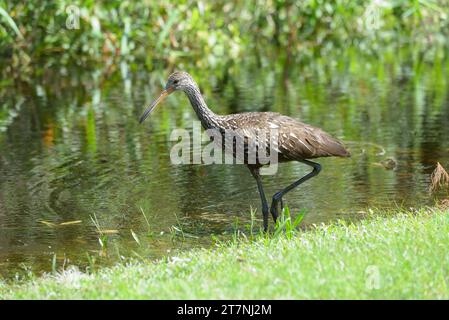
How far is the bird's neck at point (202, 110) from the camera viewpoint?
333 inches

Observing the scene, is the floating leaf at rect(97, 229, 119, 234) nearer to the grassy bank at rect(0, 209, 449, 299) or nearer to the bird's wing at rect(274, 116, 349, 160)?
the grassy bank at rect(0, 209, 449, 299)

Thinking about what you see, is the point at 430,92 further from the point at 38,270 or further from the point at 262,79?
the point at 38,270

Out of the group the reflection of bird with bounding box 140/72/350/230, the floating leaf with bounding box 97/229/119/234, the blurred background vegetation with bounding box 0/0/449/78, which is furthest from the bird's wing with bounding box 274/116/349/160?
the blurred background vegetation with bounding box 0/0/449/78

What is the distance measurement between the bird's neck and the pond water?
36.1 inches

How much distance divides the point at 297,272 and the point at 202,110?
10.2 feet

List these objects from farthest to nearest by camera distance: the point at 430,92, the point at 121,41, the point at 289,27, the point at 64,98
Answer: the point at 289,27 < the point at 121,41 < the point at 64,98 < the point at 430,92

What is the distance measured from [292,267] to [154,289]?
2.92 ft

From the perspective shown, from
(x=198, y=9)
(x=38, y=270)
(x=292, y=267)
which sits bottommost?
(x=38, y=270)

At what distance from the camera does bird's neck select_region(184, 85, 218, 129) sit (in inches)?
333

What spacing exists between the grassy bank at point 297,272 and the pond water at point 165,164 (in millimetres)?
769

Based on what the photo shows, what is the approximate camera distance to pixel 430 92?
15875 millimetres

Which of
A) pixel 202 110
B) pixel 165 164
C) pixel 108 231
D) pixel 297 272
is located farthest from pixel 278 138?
pixel 165 164

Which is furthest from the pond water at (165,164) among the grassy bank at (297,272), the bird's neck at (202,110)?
the bird's neck at (202,110)
